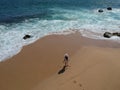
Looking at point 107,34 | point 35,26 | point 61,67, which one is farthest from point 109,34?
point 35,26

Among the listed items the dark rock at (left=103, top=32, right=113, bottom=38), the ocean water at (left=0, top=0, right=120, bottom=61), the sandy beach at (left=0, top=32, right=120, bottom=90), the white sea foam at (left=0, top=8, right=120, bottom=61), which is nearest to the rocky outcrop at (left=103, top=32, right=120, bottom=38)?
the dark rock at (left=103, top=32, right=113, bottom=38)

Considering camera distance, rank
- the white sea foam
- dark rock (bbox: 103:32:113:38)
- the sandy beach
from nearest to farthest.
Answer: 1. the sandy beach
2. the white sea foam
3. dark rock (bbox: 103:32:113:38)

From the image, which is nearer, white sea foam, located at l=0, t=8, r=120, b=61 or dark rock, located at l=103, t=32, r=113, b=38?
white sea foam, located at l=0, t=8, r=120, b=61

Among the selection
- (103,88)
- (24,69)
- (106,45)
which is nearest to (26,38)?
(24,69)

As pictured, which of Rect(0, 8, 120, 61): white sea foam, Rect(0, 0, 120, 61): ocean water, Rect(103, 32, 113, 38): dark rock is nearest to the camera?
Rect(0, 8, 120, 61): white sea foam

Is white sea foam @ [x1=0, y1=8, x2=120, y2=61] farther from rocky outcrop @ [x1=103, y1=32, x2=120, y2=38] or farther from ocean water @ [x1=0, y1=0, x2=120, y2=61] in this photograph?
rocky outcrop @ [x1=103, y1=32, x2=120, y2=38]

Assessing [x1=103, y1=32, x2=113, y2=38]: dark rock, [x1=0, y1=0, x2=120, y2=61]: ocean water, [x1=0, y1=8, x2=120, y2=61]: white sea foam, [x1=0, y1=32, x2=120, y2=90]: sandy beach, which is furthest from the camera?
[x1=103, y1=32, x2=113, y2=38]: dark rock

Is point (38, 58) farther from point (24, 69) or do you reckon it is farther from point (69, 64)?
point (69, 64)

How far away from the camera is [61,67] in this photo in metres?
17.4

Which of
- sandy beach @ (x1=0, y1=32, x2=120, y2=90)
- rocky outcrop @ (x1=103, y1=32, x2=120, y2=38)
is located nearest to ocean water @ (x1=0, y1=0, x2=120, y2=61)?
rocky outcrop @ (x1=103, y1=32, x2=120, y2=38)

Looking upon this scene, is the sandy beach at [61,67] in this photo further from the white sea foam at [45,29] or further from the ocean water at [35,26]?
the ocean water at [35,26]

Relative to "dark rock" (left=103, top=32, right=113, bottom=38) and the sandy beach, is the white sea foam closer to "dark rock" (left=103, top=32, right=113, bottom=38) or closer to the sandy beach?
"dark rock" (left=103, top=32, right=113, bottom=38)

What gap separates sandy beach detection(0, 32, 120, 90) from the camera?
15.0 metres

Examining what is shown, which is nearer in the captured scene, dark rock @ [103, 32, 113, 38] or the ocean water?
the ocean water
